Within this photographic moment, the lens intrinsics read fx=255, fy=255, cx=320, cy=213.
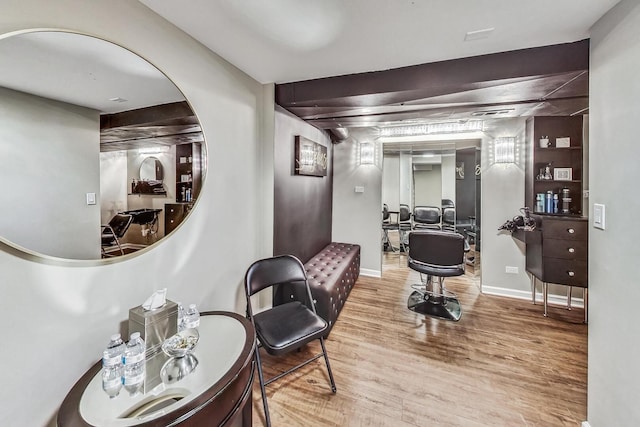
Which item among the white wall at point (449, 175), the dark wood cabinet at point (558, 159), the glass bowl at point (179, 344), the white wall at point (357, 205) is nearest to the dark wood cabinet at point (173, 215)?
the glass bowl at point (179, 344)

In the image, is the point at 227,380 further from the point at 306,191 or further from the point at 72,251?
the point at 306,191

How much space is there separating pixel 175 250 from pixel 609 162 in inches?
101

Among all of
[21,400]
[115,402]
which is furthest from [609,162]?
[21,400]

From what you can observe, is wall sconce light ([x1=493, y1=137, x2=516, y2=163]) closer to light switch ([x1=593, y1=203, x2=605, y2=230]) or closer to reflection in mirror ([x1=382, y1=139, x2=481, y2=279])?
reflection in mirror ([x1=382, y1=139, x2=481, y2=279])

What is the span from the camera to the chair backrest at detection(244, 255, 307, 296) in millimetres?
2053

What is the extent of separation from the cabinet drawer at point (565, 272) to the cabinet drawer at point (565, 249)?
47mm

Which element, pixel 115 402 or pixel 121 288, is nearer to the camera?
pixel 115 402

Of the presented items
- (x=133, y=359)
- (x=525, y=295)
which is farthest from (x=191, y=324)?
(x=525, y=295)

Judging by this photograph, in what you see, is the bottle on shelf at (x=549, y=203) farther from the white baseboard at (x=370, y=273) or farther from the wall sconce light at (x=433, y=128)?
the white baseboard at (x=370, y=273)

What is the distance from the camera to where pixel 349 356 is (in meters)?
2.28

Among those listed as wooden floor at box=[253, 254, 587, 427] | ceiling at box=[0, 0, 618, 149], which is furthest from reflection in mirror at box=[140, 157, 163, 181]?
wooden floor at box=[253, 254, 587, 427]

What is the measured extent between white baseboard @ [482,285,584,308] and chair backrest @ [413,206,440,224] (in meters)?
1.55

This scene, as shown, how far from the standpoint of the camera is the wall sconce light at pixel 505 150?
3434 mm

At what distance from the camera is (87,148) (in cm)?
121
